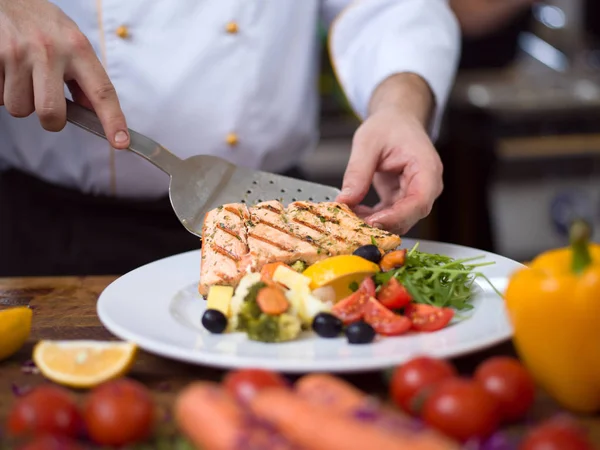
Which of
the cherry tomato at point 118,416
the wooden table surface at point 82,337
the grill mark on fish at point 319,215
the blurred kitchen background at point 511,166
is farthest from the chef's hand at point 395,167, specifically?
the blurred kitchen background at point 511,166

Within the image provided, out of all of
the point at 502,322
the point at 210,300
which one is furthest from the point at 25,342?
the point at 502,322

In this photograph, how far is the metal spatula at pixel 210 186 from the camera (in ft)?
7.93

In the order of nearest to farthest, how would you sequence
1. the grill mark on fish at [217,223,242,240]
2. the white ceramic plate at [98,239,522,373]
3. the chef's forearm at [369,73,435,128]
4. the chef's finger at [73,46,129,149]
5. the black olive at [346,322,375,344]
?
the white ceramic plate at [98,239,522,373] → the black olive at [346,322,375,344] → the chef's finger at [73,46,129,149] → the grill mark on fish at [217,223,242,240] → the chef's forearm at [369,73,435,128]

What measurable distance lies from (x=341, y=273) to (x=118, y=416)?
2.68 ft

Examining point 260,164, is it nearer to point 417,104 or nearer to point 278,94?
point 278,94

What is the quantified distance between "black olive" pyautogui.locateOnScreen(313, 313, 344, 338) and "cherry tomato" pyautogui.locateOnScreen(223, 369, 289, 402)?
0.38 meters

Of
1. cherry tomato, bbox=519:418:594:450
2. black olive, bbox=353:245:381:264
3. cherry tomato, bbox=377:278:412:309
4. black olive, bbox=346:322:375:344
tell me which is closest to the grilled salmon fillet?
black olive, bbox=353:245:381:264

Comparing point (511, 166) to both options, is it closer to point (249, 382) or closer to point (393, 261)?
point (393, 261)

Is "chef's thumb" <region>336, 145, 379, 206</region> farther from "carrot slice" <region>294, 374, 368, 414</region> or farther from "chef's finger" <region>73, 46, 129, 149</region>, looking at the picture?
"carrot slice" <region>294, 374, 368, 414</region>

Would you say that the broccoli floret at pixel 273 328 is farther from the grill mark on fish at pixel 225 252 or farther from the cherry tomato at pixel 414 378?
the grill mark on fish at pixel 225 252

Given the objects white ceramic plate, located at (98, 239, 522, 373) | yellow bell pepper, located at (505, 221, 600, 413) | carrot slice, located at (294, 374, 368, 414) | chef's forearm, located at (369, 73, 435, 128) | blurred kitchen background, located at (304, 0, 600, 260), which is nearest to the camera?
carrot slice, located at (294, 374, 368, 414)

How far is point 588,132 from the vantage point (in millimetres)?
5547

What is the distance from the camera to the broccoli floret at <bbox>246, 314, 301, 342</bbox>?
167 centimetres

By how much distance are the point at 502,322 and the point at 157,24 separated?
1768 mm
